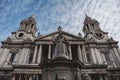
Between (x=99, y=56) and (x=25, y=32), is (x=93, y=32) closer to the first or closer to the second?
(x=99, y=56)

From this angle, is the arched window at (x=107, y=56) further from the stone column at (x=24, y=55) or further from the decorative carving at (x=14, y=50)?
the decorative carving at (x=14, y=50)

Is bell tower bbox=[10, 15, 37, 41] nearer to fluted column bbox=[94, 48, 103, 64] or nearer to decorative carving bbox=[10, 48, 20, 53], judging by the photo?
decorative carving bbox=[10, 48, 20, 53]

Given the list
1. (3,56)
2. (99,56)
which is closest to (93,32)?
(99,56)

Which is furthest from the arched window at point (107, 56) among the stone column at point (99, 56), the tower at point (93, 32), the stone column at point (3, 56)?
the stone column at point (3, 56)

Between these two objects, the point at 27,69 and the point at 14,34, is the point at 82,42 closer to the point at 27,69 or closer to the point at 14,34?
the point at 27,69

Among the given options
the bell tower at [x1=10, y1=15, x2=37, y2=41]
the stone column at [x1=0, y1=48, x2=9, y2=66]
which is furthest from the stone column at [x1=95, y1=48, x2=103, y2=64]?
the stone column at [x1=0, y1=48, x2=9, y2=66]

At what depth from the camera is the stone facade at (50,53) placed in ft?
73.3

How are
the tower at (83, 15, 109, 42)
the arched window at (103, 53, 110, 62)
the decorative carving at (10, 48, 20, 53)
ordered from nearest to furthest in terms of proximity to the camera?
the arched window at (103, 53, 110, 62)
the decorative carving at (10, 48, 20, 53)
the tower at (83, 15, 109, 42)

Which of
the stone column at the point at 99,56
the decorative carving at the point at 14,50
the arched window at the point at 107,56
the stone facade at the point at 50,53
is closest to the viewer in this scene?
the stone facade at the point at 50,53

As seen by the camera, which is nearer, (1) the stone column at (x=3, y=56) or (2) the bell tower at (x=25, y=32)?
(1) the stone column at (x=3, y=56)

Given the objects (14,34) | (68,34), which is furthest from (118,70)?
(14,34)

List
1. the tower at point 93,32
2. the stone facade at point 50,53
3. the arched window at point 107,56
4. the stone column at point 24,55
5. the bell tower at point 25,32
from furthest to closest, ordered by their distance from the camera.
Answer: the tower at point 93,32 → the bell tower at point 25,32 → the arched window at point 107,56 → the stone column at point 24,55 → the stone facade at point 50,53

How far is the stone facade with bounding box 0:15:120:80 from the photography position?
73.3ft

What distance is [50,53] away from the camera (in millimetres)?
27078
